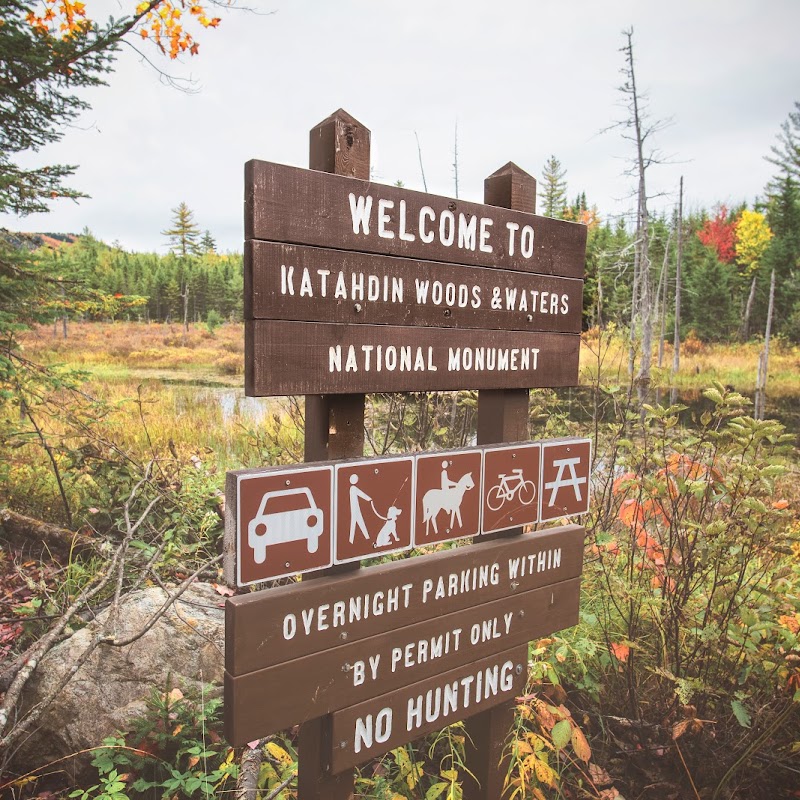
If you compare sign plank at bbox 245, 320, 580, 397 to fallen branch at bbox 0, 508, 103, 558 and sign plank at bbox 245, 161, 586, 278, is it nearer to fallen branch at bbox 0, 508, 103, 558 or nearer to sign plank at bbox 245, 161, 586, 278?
sign plank at bbox 245, 161, 586, 278

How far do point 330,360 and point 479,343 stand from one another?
1.95 ft

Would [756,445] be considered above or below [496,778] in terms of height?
above

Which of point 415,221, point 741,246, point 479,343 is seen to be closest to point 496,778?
point 479,343

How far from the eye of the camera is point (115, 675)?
2.84m

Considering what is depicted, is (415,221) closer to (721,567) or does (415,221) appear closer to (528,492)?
(528,492)

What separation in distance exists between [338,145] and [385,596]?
131 centimetres

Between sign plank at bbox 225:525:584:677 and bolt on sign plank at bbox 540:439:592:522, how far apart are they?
0.09 metres

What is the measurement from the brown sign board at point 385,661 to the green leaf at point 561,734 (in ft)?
1.48

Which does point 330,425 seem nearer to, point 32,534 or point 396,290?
point 396,290

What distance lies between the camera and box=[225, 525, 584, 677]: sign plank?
4.83 ft

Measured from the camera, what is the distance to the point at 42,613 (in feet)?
11.4

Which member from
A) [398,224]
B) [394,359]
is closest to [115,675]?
[394,359]

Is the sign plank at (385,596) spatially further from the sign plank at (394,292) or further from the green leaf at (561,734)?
the sign plank at (394,292)

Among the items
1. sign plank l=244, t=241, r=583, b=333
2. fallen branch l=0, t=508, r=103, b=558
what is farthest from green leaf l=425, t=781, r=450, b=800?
fallen branch l=0, t=508, r=103, b=558
